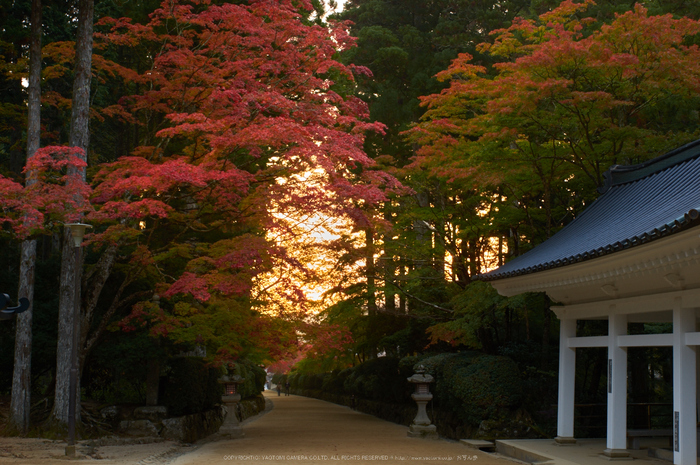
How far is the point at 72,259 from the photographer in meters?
12.7

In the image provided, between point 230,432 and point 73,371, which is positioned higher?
point 73,371

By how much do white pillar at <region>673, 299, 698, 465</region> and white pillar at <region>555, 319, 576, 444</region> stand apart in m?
3.07

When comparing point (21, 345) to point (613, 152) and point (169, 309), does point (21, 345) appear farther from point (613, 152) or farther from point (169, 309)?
point (613, 152)

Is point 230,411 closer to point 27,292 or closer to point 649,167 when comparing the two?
point 27,292

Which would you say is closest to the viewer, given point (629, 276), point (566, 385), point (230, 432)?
point (629, 276)

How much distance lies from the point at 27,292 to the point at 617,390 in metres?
10.8

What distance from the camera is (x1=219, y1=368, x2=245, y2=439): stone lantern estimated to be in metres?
15.5

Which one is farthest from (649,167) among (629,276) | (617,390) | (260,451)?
(260,451)

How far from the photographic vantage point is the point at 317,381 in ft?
142

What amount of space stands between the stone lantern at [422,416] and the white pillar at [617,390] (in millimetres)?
6035

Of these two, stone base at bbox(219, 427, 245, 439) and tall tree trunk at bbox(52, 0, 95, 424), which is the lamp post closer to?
tall tree trunk at bbox(52, 0, 95, 424)

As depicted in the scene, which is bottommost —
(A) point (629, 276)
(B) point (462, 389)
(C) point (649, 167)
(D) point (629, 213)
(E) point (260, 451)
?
(E) point (260, 451)

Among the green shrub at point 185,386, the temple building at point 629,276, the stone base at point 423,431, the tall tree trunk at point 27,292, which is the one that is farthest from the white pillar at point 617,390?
the tall tree trunk at point 27,292

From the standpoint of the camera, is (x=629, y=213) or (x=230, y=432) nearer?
(x=629, y=213)
